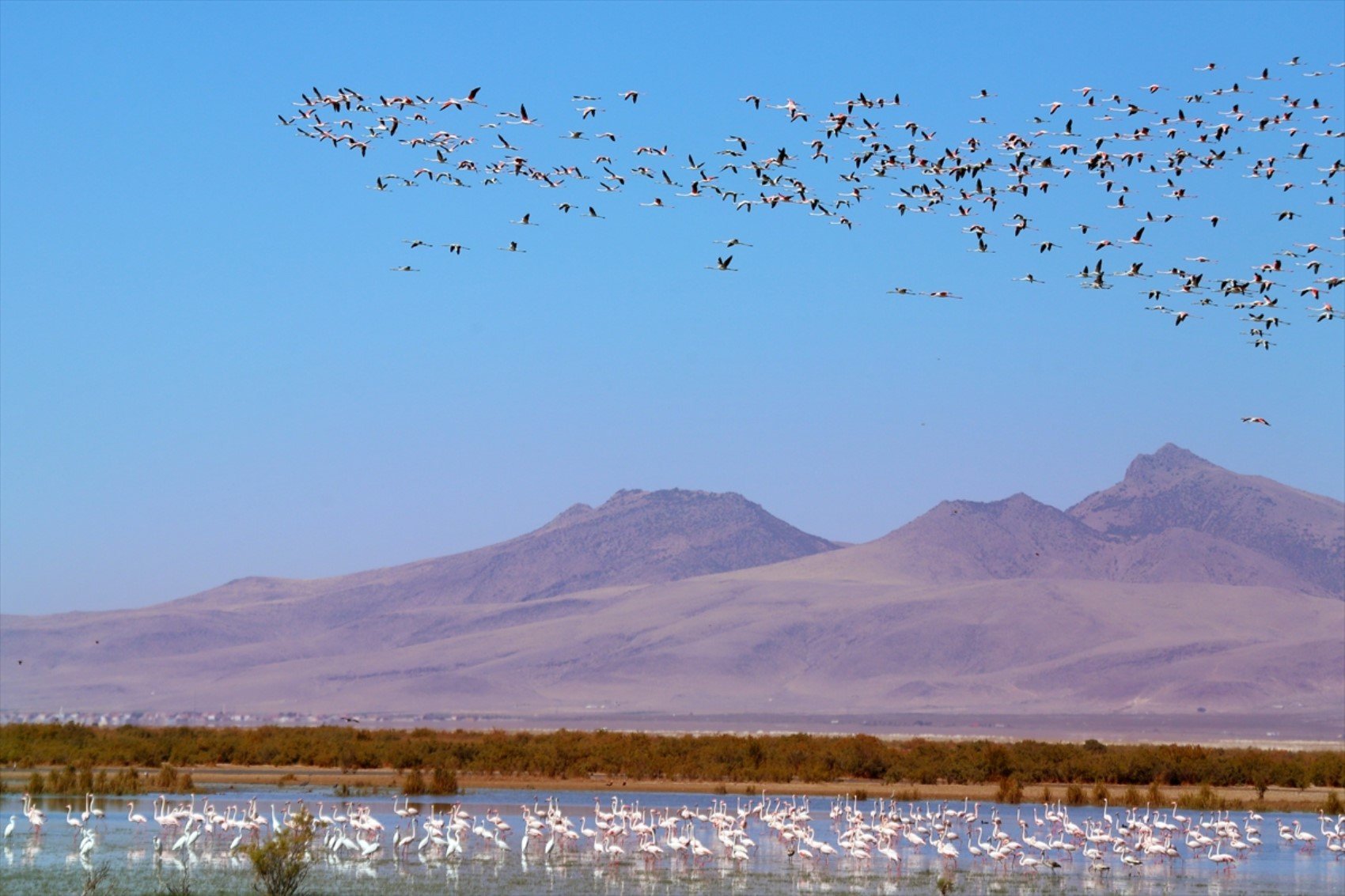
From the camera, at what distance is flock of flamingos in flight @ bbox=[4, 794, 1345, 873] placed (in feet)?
101

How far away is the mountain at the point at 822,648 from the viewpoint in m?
145

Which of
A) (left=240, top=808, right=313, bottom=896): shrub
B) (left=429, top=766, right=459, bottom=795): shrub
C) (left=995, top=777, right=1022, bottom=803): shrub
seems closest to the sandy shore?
(left=995, top=777, right=1022, bottom=803): shrub

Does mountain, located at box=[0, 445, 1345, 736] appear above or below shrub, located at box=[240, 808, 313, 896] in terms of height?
above

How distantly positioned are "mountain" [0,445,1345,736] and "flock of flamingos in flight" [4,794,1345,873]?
90.2 m

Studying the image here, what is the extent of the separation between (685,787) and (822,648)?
382 ft

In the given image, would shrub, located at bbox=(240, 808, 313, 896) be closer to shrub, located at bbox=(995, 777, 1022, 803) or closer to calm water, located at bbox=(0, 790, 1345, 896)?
calm water, located at bbox=(0, 790, 1345, 896)

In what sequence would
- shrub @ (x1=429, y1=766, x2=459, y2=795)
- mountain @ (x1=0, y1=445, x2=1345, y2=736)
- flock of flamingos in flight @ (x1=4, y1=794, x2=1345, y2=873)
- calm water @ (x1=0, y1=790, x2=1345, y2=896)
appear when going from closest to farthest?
calm water @ (x1=0, y1=790, x2=1345, y2=896) < flock of flamingos in flight @ (x1=4, y1=794, x2=1345, y2=873) < shrub @ (x1=429, y1=766, x2=459, y2=795) < mountain @ (x1=0, y1=445, x2=1345, y2=736)

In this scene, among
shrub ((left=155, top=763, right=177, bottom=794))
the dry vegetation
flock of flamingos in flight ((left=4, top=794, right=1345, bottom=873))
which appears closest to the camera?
flock of flamingos in flight ((left=4, top=794, right=1345, bottom=873))

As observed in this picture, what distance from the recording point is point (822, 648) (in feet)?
531

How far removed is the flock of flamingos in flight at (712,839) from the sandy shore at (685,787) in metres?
8.11

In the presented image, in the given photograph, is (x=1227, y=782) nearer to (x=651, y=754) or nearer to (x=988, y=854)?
(x=651, y=754)

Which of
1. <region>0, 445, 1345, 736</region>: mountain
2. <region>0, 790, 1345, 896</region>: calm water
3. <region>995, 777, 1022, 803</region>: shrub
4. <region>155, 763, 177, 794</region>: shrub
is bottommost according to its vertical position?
<region>0, 790, 1345, 896</region>: calm water

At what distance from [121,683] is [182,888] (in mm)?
158714

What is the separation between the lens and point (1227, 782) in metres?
48.6
